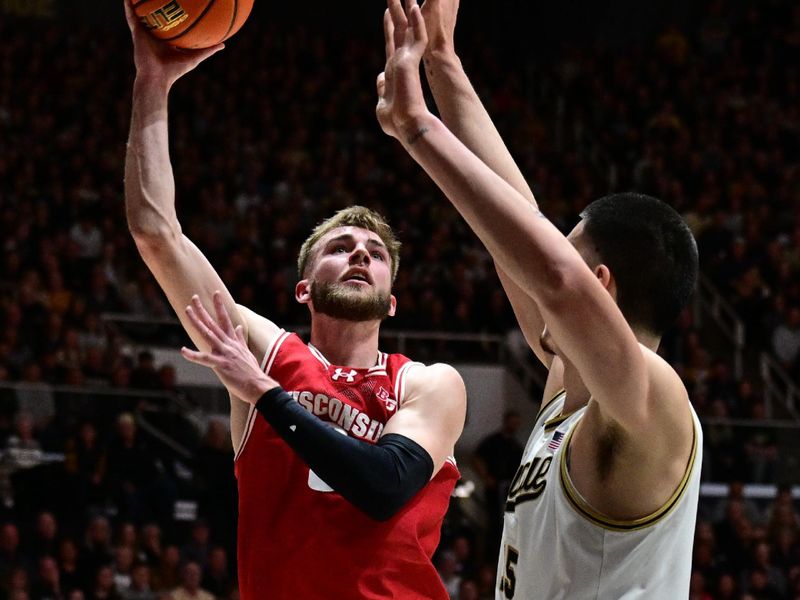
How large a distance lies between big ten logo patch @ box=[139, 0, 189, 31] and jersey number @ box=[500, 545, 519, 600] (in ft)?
6.67

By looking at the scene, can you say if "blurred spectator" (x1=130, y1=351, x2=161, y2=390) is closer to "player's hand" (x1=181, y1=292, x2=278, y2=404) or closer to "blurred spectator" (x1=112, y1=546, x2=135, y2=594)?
"blurred spectator" (x1=112, y1=546, x2=135, y2=594)

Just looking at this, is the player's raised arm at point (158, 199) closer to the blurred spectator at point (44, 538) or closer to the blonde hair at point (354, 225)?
the blonde hair at point (354, 225)

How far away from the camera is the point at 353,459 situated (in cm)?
330

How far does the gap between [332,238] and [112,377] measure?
7016 millimetres

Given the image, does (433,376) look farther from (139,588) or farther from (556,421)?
(139,588)

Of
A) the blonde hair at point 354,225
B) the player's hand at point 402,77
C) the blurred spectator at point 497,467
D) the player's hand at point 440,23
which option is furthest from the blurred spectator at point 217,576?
the player's hand at point 402,77

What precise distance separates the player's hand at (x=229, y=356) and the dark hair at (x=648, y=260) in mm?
1055

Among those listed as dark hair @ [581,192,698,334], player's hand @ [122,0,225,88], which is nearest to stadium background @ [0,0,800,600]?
player's hand @ [122,0,225,88]

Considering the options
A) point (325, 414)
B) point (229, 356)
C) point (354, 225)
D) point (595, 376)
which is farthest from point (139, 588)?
point (595, 376)

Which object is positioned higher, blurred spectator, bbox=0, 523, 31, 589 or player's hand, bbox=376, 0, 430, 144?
player's hand, bbox=376, 0, 430, 144

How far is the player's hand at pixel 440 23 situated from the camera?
10.9ft

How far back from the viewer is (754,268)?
44.6 feet

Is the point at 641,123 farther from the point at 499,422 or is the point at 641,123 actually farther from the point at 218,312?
the point at 218,312

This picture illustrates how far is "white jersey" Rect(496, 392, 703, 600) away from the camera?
245 cm
